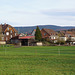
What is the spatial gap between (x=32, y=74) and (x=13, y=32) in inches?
3861

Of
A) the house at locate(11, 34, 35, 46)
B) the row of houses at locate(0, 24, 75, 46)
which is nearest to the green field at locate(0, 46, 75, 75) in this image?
the row of houses at locate(0, 24, 75, 46)

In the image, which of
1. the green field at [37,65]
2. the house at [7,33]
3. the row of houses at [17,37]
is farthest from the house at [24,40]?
the green field at [37,65]

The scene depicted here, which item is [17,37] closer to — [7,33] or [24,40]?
[24,40]

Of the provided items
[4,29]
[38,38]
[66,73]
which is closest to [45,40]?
[38,38]

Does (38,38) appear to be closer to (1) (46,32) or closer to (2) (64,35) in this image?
(1) (46,32)

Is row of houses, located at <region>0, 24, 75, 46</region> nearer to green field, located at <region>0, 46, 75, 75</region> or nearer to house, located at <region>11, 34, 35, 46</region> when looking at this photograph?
house, located at <region>11, 34, 35, 46</region>

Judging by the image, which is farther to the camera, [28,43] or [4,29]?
[4,29]

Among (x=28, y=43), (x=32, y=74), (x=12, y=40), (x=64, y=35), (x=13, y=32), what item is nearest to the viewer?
(x=32, y=74)

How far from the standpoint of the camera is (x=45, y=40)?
97.6m

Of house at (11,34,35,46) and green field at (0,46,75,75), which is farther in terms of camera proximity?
house at (11,34,35,46)

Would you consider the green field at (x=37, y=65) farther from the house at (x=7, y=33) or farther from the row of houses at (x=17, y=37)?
the house at (x=7, y=33)

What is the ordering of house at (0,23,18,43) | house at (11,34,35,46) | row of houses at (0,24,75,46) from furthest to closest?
house at (0,23,18,43) < row of houses at (0,24,75,46) < house at (11,34,35,46)

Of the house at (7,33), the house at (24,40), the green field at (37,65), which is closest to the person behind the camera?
the green field at (37,65)

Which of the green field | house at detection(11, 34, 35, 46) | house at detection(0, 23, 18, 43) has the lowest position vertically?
the green field
